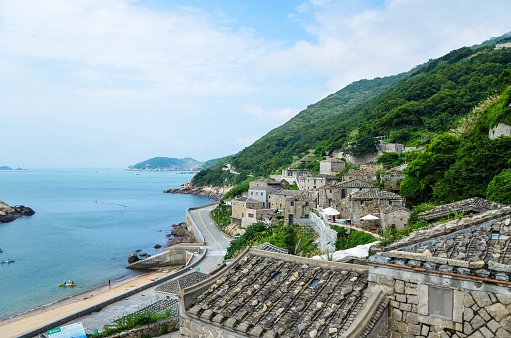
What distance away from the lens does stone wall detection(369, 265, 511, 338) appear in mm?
4891

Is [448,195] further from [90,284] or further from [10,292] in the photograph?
[10,292]

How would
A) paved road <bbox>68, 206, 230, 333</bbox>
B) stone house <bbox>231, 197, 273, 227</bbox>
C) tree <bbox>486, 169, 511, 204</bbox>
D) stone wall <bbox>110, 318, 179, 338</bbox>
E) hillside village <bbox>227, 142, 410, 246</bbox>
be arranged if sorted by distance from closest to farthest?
stone wall <bbox>110, 318, 179, 338</bbox>, tree <bbox>486, 169, 511, 204</bbox>, paved road <bbox>68, 206, 230, 333</bbox>, hillside village <bbox>227, 142, 410, 246</bbox>, stone house <bbox>231, 197, 273, 227</bbox>

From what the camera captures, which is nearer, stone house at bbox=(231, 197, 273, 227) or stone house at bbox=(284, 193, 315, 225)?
stone house at bbox=(284, 193, 315, 225)

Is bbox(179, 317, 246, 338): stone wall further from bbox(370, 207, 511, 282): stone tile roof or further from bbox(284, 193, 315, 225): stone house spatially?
bbox(284, 193, 315, 225): stone house

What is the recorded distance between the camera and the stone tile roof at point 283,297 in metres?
5.76

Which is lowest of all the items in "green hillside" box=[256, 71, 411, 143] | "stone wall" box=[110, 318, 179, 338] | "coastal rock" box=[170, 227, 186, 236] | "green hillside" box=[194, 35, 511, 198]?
"coastal rock" box=[170, 227, 186, 236]

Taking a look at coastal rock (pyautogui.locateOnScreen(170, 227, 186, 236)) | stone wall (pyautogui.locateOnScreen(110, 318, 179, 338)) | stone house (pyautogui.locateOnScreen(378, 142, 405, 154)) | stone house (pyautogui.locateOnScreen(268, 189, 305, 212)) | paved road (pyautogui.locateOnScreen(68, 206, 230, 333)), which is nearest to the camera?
stone wall (pyautogui.locateOnScreen(110, 318, 179, 338))

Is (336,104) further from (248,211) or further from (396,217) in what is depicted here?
(396,217)

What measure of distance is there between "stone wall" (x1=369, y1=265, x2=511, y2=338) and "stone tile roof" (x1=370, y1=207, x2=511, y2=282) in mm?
155

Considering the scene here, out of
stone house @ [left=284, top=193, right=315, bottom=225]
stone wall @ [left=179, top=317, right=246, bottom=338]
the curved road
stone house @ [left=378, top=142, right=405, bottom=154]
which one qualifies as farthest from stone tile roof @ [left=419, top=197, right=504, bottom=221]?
stone house @ [left=378, top=142, right=405, bottom=154]

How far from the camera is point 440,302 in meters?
5.33

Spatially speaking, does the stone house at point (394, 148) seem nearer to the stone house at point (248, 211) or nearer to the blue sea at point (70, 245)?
the stone house at point (248, 211)

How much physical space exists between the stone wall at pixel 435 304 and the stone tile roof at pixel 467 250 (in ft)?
0.51

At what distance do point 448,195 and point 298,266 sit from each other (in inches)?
871
